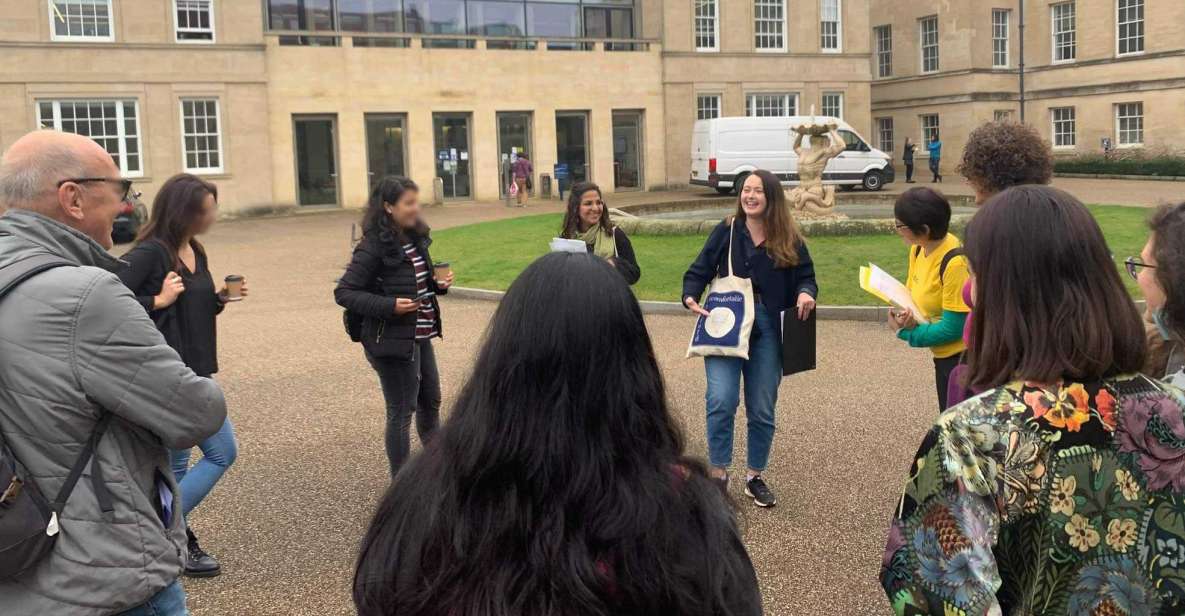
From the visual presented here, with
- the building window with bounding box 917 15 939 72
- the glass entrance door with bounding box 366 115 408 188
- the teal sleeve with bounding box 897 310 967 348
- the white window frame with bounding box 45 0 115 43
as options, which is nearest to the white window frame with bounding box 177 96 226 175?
the white window frame with bounding box 45 0 115 43

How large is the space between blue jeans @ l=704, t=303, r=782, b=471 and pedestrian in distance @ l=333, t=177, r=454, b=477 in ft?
5.28

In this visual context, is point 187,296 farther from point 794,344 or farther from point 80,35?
point 80,35

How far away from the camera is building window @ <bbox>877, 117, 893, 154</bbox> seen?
151ft

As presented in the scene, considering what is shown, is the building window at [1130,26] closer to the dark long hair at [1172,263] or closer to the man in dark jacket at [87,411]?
the dark long hair at [1172,263]

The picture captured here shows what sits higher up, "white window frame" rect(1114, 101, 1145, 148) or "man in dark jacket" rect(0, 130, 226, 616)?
"white window frame" rect(1114, 101, 1145, 148)

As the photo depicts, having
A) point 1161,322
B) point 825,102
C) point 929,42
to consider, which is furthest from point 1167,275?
point 929,42

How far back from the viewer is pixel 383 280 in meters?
5.82

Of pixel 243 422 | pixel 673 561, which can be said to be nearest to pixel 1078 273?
pixel 673 561

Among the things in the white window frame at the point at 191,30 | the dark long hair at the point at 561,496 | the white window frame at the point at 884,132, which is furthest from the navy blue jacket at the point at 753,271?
the white window frame at the point at 884,132

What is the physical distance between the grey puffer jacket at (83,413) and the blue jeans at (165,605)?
0.08 meters

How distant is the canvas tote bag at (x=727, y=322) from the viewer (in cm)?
569

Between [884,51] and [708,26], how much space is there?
1196 centimetres

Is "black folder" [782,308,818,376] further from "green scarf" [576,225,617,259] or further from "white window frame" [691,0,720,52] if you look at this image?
"white window frame" [691,0,720,52]

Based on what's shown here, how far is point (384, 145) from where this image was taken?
111 ft
